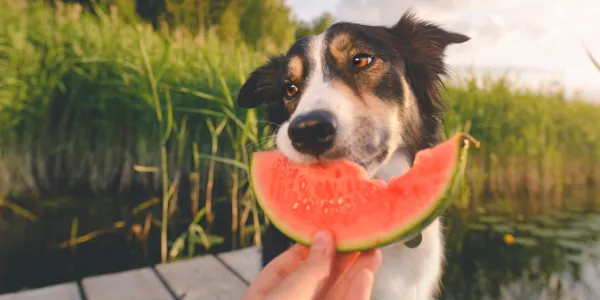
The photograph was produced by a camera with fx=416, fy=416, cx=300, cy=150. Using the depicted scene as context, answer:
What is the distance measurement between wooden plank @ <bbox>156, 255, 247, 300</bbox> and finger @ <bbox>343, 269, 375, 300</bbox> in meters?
1.47

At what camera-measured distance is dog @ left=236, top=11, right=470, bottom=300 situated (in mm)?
1422

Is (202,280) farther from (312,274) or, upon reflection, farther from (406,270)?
(312,274)

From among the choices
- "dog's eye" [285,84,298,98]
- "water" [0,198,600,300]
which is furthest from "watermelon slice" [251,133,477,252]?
"water" [0,198,600,300]

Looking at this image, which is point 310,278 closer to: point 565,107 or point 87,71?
point 87,71

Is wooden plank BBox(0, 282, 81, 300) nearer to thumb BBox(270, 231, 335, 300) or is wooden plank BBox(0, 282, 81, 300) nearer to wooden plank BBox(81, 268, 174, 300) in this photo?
wooden plank BBox(81, 268, 174, 300)

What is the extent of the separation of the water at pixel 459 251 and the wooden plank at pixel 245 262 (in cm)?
92

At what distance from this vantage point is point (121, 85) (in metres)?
4.53

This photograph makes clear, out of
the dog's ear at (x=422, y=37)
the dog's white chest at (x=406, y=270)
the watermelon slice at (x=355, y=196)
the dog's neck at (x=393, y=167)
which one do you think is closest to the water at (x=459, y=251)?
the dog's white chest at (x=406, y=270)

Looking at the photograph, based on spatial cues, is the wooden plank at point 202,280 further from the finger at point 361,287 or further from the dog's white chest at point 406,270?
the finger at point 361,287

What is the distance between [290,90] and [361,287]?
1226 millimetres

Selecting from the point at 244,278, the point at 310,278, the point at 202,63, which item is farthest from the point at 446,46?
the point at 202,63

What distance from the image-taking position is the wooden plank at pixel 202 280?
243 centimetres

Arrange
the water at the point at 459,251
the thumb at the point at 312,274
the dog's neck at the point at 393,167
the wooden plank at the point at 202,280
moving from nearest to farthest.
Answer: the thumb at the point at 312,274, the dog's neck at the point at 393,167, the wooden plank at the point at 202,280, the water at the point at 459,251

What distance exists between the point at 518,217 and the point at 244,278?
3908 mm
